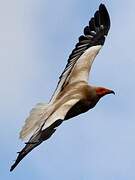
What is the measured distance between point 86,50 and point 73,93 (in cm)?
384

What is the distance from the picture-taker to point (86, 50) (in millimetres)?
27641

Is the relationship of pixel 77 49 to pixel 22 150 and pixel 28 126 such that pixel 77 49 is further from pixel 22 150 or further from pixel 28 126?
pixel 22 150

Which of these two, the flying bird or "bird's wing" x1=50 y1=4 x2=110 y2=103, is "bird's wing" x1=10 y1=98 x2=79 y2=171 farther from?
"bird's wing" x1=50 y1=4 x2=110 y2=103

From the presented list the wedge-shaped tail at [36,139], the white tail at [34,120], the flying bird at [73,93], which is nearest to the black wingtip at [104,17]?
the flying bird at [73,93]

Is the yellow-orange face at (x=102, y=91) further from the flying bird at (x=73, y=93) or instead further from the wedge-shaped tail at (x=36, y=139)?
the wedge-shaped tail at (x=36, y=139)

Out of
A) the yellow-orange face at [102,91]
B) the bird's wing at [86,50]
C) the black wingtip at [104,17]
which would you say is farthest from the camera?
the black wingtip at [104,17]

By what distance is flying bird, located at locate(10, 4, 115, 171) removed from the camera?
20.6 metres

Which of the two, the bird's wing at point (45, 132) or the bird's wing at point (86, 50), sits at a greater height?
the bird's wing at point (86, 50)

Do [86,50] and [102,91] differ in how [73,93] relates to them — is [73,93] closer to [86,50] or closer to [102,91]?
[102,91]

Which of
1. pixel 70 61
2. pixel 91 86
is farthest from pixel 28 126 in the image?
pixel 70 61

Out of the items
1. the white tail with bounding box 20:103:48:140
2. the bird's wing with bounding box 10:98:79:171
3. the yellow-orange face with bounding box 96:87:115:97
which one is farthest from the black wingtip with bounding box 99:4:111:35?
the bird's wing with bounding box 10:98:79:171

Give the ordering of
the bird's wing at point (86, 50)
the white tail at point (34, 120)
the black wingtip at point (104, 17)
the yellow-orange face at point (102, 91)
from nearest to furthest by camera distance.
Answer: the white tail at point (34, 120), the yellow-orange face at point (102, 91), the bird's wing at point (86, 50), the black wingtip at point (104, 17)

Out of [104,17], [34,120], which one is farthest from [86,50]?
[34,120]

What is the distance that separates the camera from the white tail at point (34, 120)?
70.1ft
